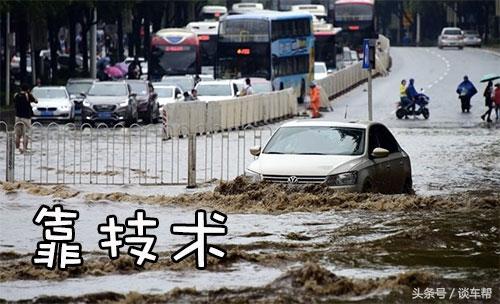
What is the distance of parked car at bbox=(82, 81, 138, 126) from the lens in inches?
1970

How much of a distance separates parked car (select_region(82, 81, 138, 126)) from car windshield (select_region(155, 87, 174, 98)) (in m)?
4.32

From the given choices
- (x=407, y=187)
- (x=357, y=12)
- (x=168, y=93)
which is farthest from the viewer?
(x=357, y=12)

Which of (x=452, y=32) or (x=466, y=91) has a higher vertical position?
(x=466, y=91)

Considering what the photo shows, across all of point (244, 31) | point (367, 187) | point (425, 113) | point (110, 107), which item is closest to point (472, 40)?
point (244, 31)

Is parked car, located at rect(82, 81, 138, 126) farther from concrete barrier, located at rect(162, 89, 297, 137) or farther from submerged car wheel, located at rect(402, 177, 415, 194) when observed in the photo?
submerged car wheel, located at rect(402, 177, 415, 194)

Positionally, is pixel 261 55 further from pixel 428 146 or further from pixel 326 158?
pixel 326 158

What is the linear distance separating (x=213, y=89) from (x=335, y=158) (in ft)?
102

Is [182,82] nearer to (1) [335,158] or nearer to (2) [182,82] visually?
(2) [182,82]

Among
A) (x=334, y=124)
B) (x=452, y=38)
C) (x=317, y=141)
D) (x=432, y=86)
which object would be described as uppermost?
(x=334, y=124)

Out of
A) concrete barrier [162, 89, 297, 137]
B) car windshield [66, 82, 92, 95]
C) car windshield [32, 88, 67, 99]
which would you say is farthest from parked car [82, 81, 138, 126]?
car windshield [66, 82, 92, 95]

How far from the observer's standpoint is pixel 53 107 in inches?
2063

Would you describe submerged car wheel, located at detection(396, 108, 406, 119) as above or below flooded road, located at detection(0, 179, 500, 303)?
below

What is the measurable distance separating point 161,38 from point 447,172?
41016 millimetres

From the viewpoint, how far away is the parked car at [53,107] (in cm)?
5241
